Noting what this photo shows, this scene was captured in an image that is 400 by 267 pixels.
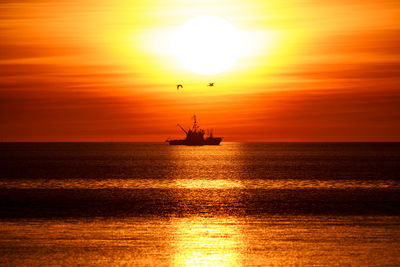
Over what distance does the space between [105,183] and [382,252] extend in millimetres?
71116

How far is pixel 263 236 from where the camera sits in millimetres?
40688

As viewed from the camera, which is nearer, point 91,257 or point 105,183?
point 91,257

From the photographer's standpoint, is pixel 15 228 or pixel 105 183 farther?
pixel 105 183

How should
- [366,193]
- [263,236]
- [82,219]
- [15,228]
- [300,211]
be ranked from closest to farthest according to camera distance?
[263,236] < [15,228] < [82,219] < [300,211] < [366,193]

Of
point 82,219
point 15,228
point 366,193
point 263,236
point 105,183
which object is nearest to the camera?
point 263,236

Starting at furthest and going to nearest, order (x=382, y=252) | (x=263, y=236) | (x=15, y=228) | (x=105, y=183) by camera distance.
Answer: (x=105, y=183) → (x=15, y=228) → (x=263, y=236) → (x=382, y=252)

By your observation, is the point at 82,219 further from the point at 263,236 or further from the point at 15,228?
the point at 263,236

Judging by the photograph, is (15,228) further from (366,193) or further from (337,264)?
(366,193)

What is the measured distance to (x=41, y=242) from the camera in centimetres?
3759

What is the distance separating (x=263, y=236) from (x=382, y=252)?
28.0 feet

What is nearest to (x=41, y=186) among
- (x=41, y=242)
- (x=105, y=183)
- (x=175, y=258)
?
(x=105, y=183)

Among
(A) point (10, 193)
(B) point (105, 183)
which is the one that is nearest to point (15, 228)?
(A) point (10, 193)

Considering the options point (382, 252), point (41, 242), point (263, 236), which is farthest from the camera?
point (263, 236)

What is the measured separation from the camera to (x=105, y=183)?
10112 centimetres
